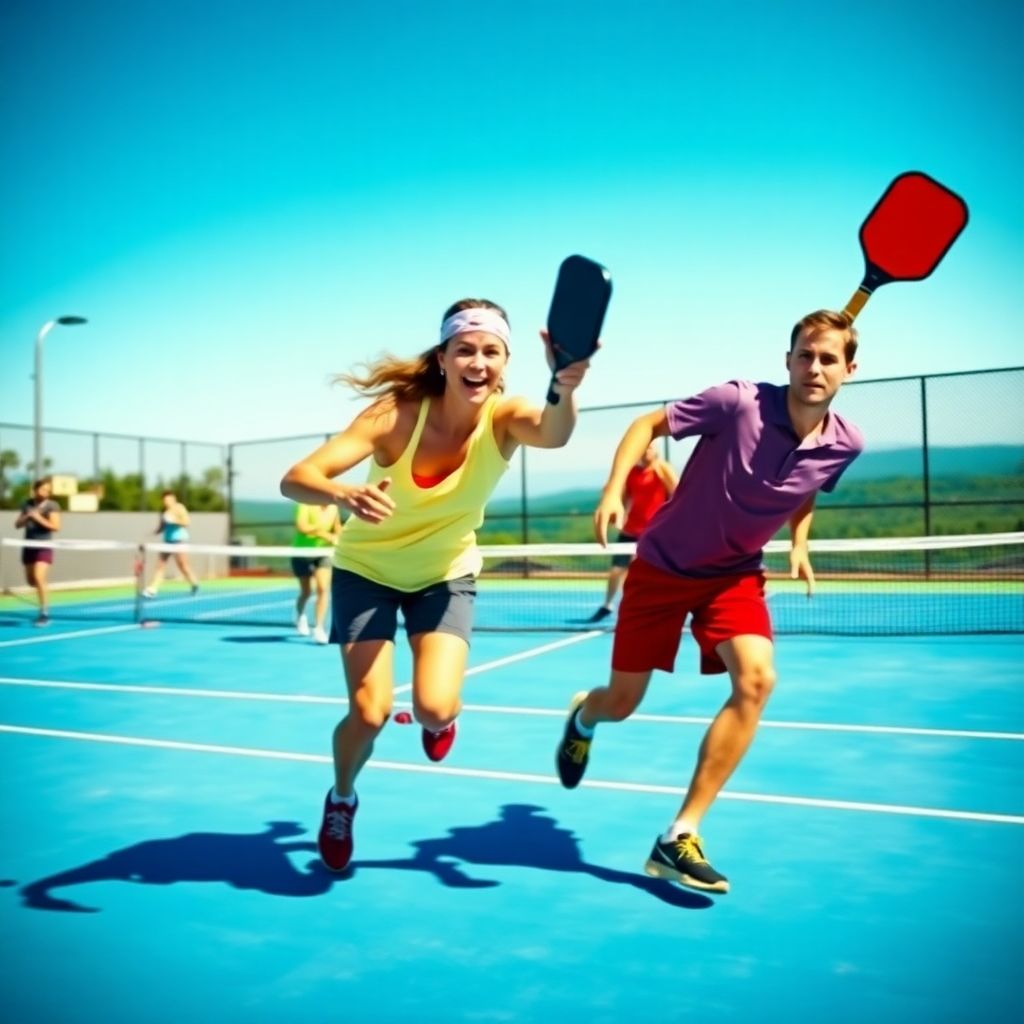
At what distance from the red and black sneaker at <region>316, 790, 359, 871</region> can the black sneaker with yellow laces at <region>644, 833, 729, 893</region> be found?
1129 millimetres

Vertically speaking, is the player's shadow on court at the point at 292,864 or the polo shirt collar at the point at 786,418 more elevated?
the polo shirt collar at the point at 786,418

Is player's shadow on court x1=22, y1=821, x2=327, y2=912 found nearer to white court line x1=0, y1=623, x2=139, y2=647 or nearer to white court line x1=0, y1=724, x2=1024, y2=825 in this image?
white court line x1=0, y1=724, x2=1024, y2=825

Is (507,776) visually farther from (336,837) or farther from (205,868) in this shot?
(205,868)

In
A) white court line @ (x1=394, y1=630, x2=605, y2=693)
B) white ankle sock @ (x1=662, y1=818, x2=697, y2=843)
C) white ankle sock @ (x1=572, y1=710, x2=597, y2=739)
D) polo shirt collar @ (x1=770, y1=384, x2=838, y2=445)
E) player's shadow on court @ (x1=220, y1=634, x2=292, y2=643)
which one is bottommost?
player's shadow on court @ (x1=220, y1=634, x2=292, y2=643)

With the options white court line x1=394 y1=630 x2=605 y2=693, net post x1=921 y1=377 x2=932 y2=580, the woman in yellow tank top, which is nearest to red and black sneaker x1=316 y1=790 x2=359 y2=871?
the woman in yellow tank top

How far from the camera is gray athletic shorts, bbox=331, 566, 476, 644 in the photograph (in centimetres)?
372

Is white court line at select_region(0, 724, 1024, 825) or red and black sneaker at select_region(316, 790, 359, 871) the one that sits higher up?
red and black sneaker at select_region(316, 790, 359, 871)

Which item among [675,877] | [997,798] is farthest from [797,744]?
[675,877]

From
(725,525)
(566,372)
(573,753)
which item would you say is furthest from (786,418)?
(573,753)

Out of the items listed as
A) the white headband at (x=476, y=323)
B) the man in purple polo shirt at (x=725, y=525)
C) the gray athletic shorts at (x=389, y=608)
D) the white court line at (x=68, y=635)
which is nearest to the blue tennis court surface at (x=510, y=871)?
the man in purple polo shirt at (x=725, y=525)

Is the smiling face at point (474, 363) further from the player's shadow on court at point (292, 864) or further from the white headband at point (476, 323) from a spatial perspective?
the player's shadow on court at point (292, 864)

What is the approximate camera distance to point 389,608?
3.80m

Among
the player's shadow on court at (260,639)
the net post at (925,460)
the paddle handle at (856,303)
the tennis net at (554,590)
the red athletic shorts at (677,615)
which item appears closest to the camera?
the red athletic shorts at (677,615)

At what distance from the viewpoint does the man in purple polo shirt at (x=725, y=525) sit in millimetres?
3496
